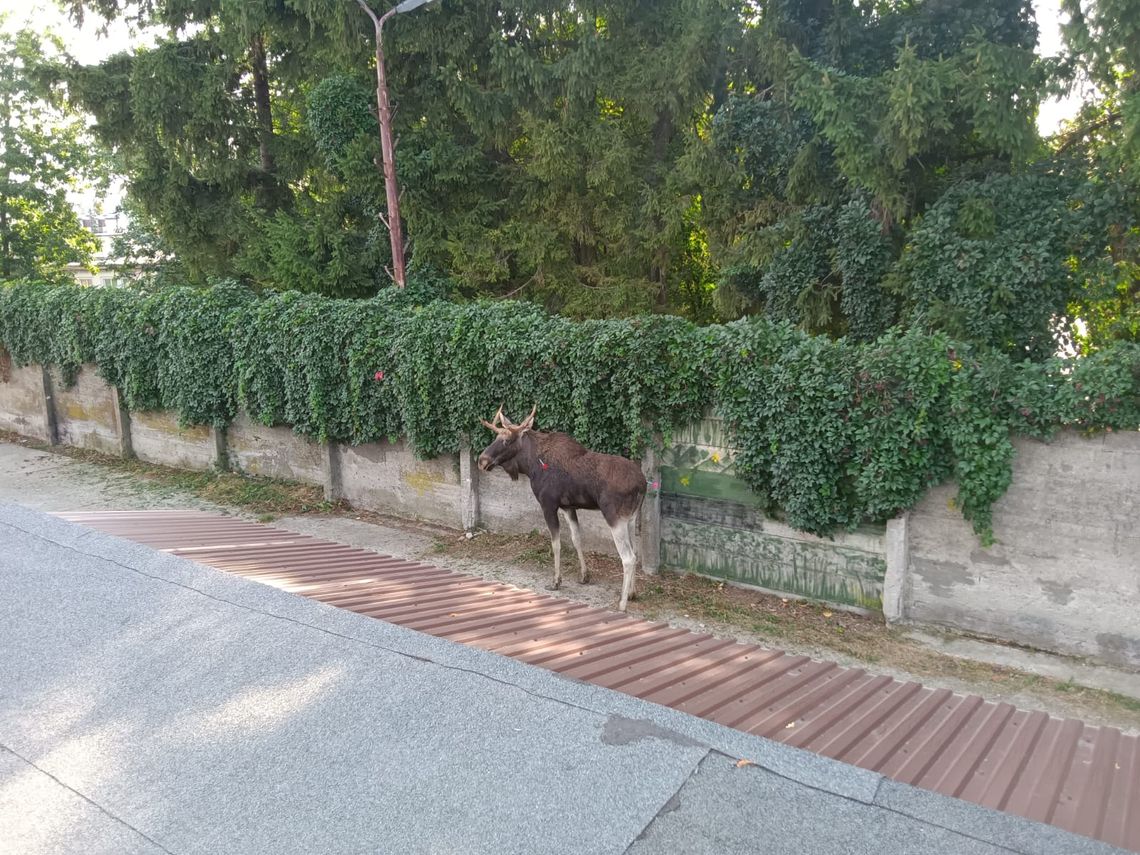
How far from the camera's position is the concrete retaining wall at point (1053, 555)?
8.04m

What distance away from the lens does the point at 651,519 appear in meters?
11.0

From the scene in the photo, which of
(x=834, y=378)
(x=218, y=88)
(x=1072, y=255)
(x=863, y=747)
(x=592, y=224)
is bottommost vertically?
(x=863, y=747)

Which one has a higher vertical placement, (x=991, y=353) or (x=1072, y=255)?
(x=1072, y=255)

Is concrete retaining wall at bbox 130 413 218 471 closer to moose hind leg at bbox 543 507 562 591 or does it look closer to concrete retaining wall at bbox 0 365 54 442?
concrete retaining wall at bbox 0 365 54 442

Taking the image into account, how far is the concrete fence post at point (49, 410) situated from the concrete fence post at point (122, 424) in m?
3.13

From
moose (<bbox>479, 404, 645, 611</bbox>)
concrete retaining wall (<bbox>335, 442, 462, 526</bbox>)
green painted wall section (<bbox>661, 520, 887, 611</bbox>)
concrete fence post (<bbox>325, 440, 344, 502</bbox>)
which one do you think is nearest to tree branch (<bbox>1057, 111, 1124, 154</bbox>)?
green painted wall section (<bbox>661, 520, 887, 611</bbox>)

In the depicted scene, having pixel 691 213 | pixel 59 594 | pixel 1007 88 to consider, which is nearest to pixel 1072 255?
pixel 1007 88

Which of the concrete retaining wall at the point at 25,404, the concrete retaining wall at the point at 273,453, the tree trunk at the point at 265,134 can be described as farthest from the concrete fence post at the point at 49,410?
the concrete retaining wall at the point at 273,453

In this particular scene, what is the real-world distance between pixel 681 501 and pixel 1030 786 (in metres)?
6.22

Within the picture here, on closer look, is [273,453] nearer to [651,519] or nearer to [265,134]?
[651,519]

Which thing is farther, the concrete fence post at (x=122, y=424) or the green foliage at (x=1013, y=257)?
the concrete fence post at (x=122, y=424)

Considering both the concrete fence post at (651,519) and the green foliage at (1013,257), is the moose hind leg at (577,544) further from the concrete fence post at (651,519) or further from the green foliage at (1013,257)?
the green foliage at (1013,257)

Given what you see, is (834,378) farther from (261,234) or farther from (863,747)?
(261,234)

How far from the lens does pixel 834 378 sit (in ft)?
30.3
